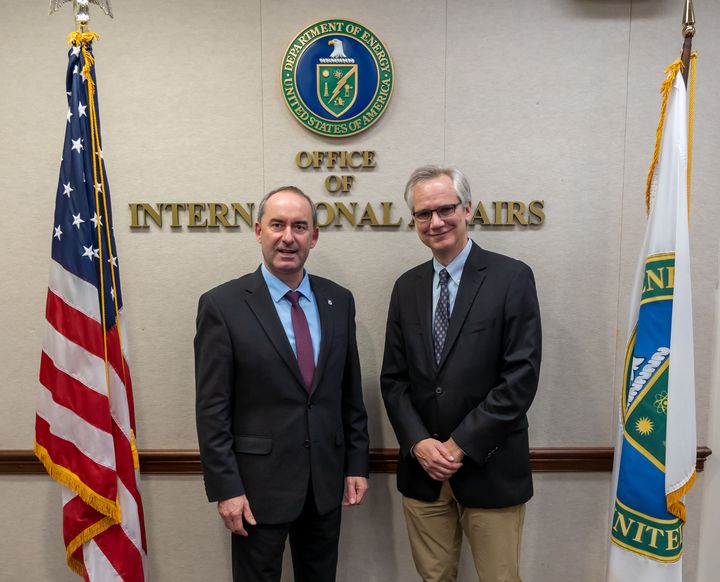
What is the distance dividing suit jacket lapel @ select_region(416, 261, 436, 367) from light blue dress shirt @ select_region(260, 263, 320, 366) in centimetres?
35

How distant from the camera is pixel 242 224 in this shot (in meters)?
1.94

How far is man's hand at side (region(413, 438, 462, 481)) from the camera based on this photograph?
1.53m

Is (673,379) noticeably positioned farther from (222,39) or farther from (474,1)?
(222,39)

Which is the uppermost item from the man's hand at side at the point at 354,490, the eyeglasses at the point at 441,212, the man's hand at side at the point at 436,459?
the eyeglasses at the point at 441,212

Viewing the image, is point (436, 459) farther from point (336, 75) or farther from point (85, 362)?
point (336, 75)

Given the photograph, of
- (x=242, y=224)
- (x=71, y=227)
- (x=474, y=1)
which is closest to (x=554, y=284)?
(x=474, y=1)

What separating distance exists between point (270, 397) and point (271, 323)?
229 mm

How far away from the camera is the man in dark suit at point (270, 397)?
4.82 ft

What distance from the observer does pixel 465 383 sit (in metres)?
1.55

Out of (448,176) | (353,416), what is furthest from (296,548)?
(448,176)

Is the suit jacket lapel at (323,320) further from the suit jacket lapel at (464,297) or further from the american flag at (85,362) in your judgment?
the american flag at (85,362)

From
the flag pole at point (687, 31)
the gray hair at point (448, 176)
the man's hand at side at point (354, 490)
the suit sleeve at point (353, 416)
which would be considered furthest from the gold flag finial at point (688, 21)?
the man's hand at side at point (354, 490)

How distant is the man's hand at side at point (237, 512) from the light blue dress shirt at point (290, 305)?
479mm

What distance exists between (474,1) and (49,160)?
1784 millimetres
